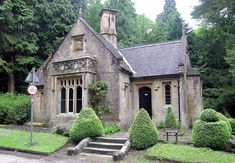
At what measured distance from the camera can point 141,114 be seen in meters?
13.7

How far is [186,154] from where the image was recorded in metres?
11.5

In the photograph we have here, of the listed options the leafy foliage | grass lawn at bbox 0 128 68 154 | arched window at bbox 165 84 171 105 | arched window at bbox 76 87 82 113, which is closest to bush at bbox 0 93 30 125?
arched window at bbox 76 87 82 113

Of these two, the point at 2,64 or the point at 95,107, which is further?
the point at 2,64

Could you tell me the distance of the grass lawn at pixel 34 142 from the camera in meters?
13.5

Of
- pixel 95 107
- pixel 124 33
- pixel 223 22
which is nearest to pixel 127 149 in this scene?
pixel 95 107

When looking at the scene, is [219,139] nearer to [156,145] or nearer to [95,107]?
[156,145]

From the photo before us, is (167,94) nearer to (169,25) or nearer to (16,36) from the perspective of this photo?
(16,36)

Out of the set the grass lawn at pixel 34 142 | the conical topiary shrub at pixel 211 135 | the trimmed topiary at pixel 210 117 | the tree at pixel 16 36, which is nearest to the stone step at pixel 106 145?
the grass lawn at pixel 34 142

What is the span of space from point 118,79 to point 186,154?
29.6 ft

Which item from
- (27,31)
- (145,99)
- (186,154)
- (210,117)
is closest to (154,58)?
(145,99)

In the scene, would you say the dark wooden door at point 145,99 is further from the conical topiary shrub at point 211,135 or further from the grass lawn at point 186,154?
the grass lawn at point 186,154

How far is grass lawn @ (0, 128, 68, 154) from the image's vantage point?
44.4ft

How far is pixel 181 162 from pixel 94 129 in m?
5.43

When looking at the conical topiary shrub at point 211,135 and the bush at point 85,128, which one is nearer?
the conical topiary shrub at point 211,135
